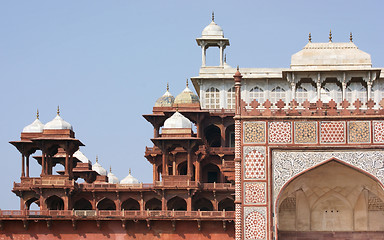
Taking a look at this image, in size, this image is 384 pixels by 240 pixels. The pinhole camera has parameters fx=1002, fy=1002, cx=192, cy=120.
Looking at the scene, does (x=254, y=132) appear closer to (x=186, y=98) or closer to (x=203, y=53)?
(x=186, y=98)

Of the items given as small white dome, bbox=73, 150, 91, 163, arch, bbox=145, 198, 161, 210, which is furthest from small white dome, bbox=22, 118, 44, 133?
arch, bbox=145, 198, 161, 210

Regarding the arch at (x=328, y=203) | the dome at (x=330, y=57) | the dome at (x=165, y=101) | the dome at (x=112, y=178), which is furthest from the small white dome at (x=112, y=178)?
the arch at (x=328, y=203)

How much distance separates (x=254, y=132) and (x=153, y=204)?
16010 mm

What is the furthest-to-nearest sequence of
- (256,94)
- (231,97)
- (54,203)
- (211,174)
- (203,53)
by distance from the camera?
(203,53), (231,97), (256,94), (211,174), (54,203)

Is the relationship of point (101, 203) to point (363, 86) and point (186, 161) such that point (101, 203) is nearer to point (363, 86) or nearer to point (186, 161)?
point (186, 161)

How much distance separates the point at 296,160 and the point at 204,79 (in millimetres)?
20245

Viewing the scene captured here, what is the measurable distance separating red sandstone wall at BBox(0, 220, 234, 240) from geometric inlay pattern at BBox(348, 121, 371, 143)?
34.0ft

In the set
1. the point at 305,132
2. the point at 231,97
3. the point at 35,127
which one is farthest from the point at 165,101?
the point at 305,132

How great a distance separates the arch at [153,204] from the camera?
5112 cm

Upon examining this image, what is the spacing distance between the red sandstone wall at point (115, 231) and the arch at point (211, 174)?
872 centimetres

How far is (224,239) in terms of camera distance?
44812 mm

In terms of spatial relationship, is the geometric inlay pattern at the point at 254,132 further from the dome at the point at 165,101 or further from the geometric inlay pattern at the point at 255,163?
the dome at the point at 165,101

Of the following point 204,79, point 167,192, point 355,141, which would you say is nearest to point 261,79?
point 204,79

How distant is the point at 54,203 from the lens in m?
50.7
